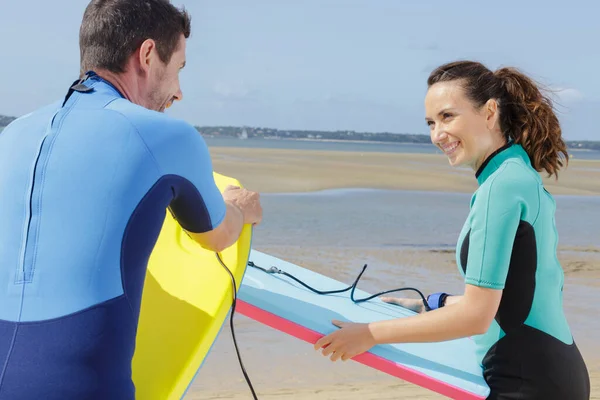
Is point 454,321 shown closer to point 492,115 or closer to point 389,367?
point 389,367

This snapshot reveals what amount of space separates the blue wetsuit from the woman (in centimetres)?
77

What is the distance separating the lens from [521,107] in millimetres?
1948

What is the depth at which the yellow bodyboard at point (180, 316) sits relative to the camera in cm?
193

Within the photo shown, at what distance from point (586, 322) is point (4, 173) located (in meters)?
4.65

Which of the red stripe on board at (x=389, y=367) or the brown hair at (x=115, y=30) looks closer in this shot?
the brown hair at (x=115, y=30)

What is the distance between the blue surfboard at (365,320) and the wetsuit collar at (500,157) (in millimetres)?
551

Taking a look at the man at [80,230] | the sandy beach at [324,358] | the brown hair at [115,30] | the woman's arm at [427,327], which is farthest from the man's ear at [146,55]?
the sandy beach at [324,358]

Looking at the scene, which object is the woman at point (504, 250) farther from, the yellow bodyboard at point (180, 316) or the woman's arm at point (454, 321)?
the yellow bodyboard at point (180, 316)

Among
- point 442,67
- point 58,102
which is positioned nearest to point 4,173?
point 58,102

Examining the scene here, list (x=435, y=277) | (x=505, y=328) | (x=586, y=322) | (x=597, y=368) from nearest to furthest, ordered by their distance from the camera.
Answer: (x=505, y=328) → (x=597, y=368) → (x=586, y=322) → (x=435, y=277)

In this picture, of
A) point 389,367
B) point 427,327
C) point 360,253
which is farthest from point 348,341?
point 360,253

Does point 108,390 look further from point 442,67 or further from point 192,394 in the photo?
point 192,394

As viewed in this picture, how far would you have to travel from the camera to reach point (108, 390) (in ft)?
4.62

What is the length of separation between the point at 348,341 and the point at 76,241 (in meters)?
0.94
